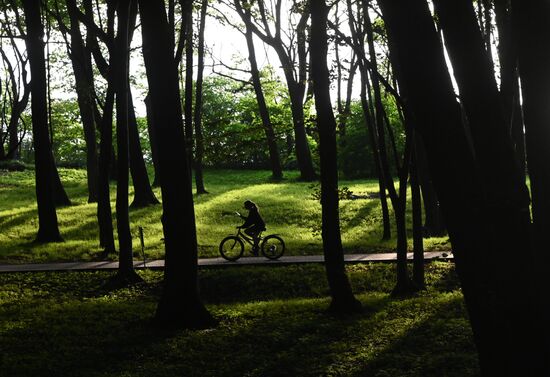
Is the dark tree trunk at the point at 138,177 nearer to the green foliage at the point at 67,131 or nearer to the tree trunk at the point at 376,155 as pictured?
the tree trunk at the point at 376,155

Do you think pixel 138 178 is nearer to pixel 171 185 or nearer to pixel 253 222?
pixel 253 222

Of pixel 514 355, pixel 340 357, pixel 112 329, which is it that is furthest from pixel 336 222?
pixel 514 355

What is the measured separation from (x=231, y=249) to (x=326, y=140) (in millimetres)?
6765

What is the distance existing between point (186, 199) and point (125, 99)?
5.03 m

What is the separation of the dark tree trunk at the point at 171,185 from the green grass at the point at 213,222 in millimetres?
4230

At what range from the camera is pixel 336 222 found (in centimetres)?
1063

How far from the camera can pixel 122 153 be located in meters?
14.0

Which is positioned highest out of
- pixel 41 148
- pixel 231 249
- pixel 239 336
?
pixel 41 148

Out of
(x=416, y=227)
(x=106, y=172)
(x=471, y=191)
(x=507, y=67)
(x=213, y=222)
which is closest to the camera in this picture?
(x=471, y=191)

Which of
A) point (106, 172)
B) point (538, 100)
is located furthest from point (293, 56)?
point (538, 100)

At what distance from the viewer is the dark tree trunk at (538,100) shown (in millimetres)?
5910

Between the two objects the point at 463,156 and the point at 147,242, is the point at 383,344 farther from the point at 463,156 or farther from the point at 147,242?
the point at 147,242

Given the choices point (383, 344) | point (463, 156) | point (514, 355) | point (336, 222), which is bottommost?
point (383, 344)

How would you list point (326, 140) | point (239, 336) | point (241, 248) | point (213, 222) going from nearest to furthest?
point (239, 336), point (326, 140), point (241, 248), point (213, 222)
